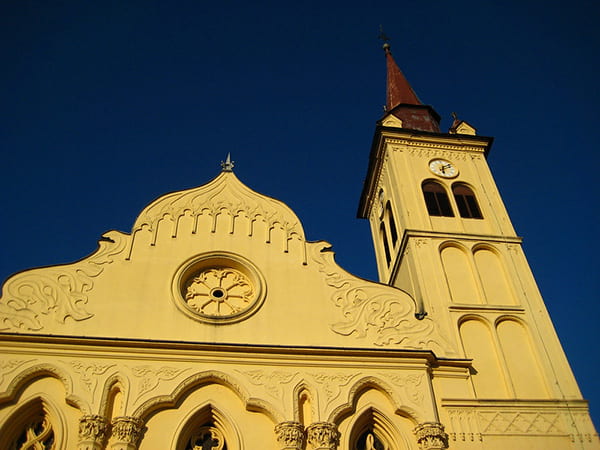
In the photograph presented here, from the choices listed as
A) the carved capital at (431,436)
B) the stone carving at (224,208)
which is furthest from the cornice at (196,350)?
the stone carving at (224,208)

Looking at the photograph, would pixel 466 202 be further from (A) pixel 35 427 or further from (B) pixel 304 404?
(A) pixel 35 427

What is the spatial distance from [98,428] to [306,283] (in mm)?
6622

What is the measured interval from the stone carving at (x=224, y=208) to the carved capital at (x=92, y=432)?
6.01 metres

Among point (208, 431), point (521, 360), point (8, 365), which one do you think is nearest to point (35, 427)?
point (8, 365)

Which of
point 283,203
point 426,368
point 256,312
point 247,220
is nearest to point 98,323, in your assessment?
point 256,312

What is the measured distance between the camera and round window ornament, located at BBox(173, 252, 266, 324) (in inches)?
586

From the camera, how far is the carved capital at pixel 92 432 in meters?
11.9

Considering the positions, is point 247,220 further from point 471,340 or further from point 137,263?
point 471,340

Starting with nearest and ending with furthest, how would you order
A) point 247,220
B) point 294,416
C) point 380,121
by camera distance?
point 294,416
point 247,220
point 380,121

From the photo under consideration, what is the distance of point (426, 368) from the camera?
14445mm

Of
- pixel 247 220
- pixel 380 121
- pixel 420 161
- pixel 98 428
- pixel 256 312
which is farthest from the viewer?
pixel 380 121

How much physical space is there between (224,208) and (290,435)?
7705 mm

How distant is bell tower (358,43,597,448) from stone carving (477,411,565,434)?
12 centimetres

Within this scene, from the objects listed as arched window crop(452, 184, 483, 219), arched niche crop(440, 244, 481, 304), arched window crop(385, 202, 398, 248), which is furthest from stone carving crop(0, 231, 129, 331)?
arched window crop(452, 184, 483, 219)
